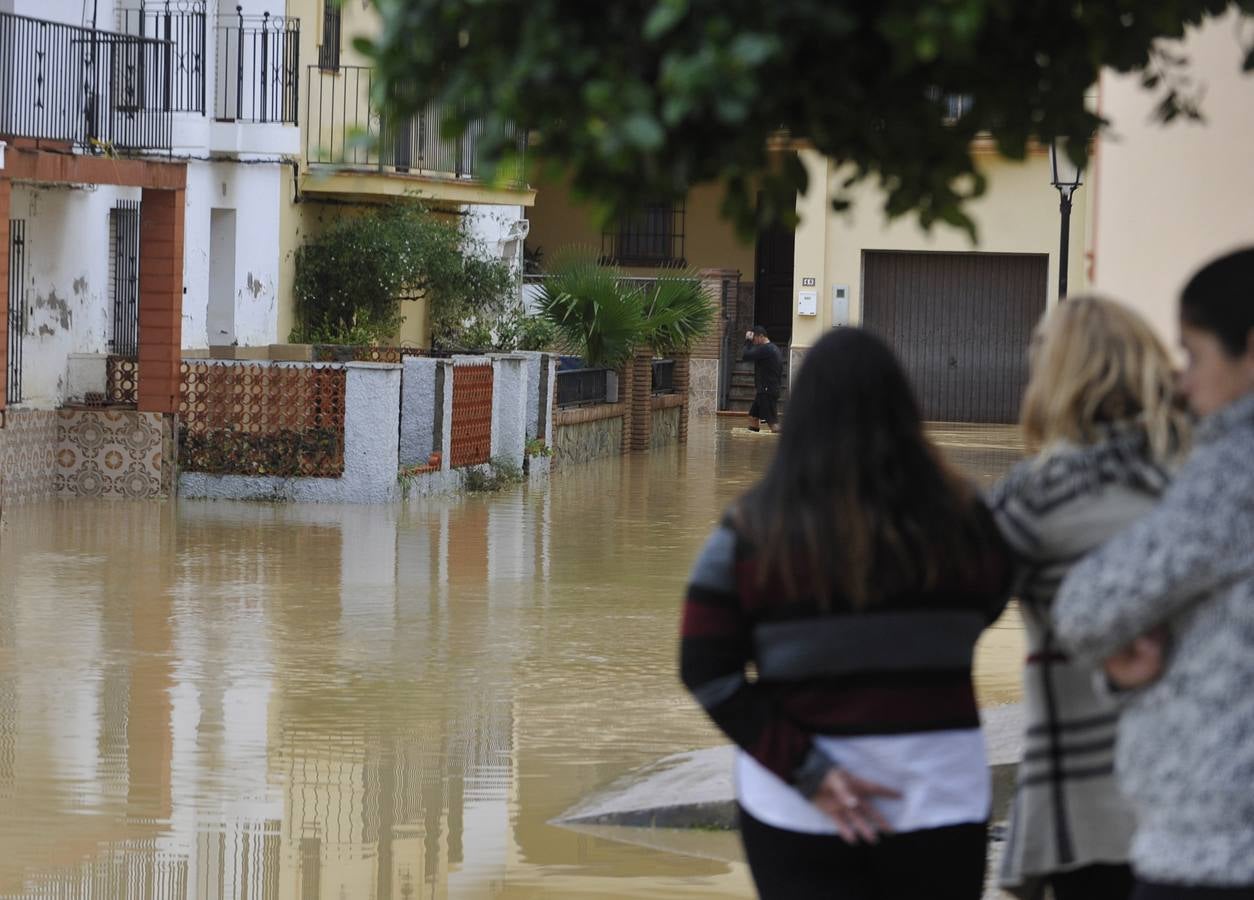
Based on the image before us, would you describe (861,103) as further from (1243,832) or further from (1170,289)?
(1170,289)

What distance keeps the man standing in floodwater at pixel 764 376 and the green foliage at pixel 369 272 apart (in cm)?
521

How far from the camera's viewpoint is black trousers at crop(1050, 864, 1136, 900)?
3670 mm

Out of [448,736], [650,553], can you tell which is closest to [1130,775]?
[448,736]

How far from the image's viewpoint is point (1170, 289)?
239 inches

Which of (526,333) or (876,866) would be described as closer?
(876,866)

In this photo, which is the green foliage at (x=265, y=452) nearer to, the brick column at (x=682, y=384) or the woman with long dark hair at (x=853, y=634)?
the brick column at (x=682, y=384)

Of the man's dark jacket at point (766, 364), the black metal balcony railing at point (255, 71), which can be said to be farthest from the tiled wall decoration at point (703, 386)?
the black metal balcony railing at point (255, 71)

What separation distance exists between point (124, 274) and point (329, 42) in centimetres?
564

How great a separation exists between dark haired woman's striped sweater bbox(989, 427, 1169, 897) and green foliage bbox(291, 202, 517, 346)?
20699 mm

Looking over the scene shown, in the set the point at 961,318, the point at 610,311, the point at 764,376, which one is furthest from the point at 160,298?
the point at 961,318

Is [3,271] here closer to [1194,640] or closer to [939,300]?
[1194,640]

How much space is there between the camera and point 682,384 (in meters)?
28.3

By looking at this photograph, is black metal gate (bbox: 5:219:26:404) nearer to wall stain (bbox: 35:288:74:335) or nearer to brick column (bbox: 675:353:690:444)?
wall stain (bbox: 35:288:74:335)

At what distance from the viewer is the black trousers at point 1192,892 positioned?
290cm
